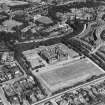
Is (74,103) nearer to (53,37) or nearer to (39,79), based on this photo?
(39,79)

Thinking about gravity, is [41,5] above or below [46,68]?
above

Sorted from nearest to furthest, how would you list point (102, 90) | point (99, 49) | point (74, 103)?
1. point (74, 103)
2. point (102, 90)
3. point (99, 49)

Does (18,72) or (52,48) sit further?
(52,48)

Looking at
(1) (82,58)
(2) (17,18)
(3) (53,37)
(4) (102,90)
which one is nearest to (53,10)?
(2) (17,18)

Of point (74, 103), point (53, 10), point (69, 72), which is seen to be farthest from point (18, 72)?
point (53, 10)

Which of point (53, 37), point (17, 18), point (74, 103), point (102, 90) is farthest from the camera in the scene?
point (17, 18)

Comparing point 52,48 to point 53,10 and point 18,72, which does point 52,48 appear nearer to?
point 18,72
